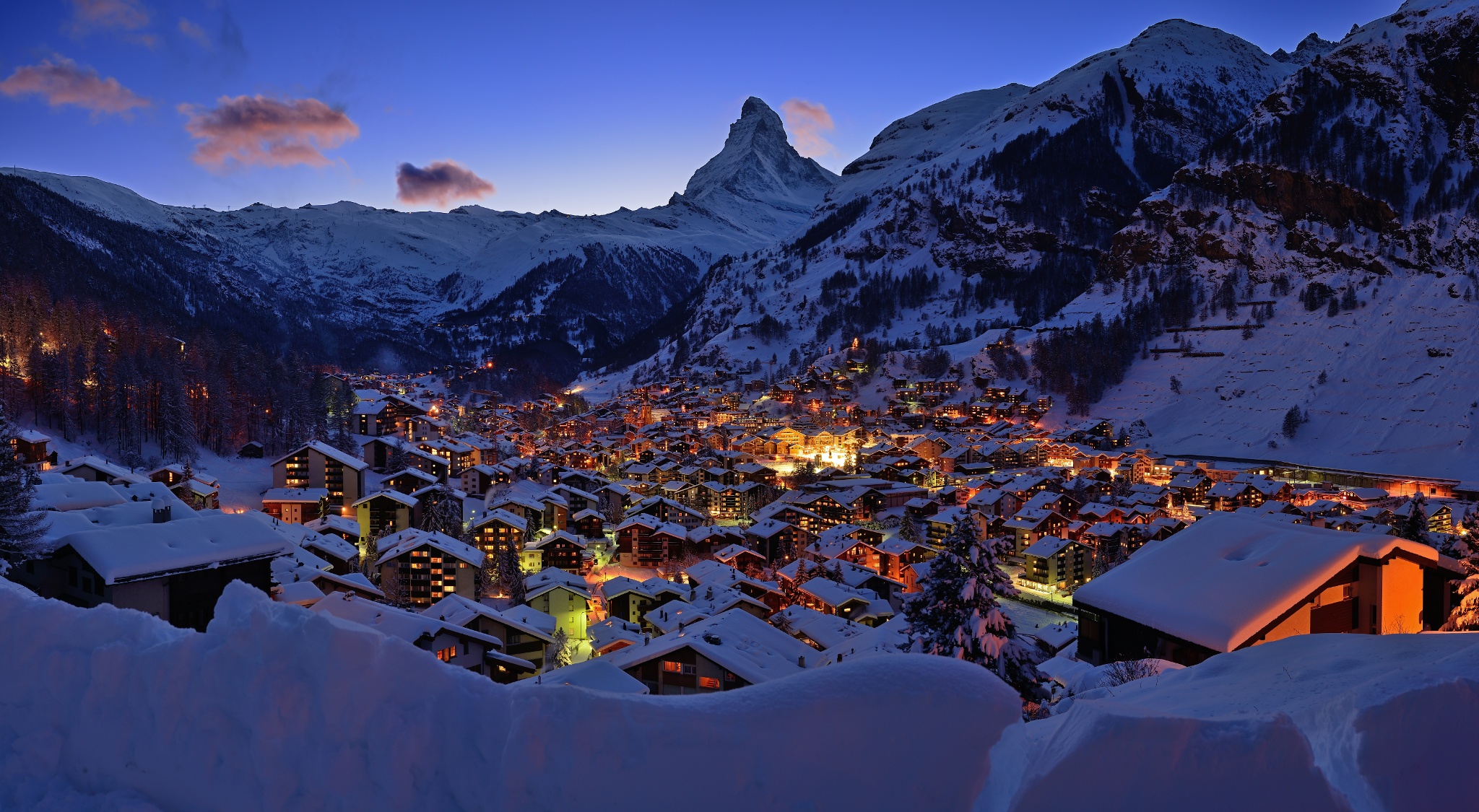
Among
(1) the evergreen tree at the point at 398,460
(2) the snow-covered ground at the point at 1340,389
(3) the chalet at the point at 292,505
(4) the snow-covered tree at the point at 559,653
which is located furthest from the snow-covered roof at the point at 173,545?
(2) the snow-covered ground at the point at 1340,389

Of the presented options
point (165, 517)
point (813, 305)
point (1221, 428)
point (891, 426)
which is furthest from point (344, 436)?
point (813, 305)

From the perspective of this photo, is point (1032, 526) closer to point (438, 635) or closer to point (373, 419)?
point (438, 635)

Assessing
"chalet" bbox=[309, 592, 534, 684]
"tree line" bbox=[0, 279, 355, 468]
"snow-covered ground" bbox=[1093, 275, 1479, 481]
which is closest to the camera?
"chalet" bbox=[309, 592, 534, 684]

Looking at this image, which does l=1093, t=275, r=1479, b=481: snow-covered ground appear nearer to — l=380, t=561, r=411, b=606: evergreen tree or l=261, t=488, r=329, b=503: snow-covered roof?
l=380, t=561, r=411, b=606: evergreen tree

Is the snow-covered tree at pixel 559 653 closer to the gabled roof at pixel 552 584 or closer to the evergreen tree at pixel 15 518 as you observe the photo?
the gabled roof at pixel 552 584

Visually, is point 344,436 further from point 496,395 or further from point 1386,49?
point 1386,49

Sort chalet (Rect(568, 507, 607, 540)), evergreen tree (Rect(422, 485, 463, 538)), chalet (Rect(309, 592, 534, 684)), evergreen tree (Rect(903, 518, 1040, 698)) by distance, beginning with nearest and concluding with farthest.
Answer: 1. evergreen tree (Rect(903, 518, 1040, 698))
2. chalet (Rect(309, 592, 534, 684))
3. evergreen tree (Rect(422, 485, 463, 538))
4. chalet (Rect(568, 507, 607, 540))

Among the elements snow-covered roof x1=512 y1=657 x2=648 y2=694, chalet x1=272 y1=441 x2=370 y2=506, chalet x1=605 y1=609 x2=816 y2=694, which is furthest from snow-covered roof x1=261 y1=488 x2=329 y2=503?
snow-covered roof x1=512 y1=657 x2=648 y2=694

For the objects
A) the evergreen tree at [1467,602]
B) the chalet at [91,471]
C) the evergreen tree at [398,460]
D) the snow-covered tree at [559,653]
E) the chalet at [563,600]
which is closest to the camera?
the evergreen tree at [1467,602]
